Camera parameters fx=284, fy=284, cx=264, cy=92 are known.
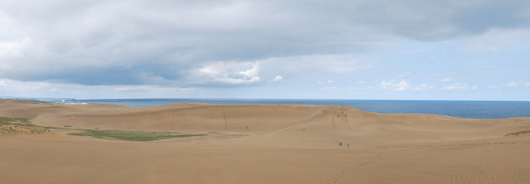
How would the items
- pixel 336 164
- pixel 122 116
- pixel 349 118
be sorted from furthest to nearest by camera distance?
pixel 122 116 → pixel 349 118 → pixel 336 164

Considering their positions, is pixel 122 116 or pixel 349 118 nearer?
pixel 349 118

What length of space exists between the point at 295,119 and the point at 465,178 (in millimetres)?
41537

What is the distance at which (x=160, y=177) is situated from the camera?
382 inches

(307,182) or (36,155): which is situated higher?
(36,155)

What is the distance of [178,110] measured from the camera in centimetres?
5653

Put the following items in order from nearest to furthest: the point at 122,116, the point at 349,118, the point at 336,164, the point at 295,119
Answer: the point at 336,164 < the point at 349,118 < the point at 295,119 < the point at 122,116

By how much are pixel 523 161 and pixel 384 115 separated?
133 feet

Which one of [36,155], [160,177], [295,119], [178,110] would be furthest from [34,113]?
[160,177]

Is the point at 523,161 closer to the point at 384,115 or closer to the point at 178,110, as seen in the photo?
the point at 384,115

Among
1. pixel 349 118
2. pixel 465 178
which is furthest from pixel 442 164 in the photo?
pixel 349 118

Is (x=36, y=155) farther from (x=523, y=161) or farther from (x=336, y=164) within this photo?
(x=523, y=161)

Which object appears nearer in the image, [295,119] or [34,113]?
[295,119]

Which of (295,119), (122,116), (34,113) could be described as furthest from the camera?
(34,113)

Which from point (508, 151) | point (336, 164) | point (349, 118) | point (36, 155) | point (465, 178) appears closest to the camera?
point (465, 178)
